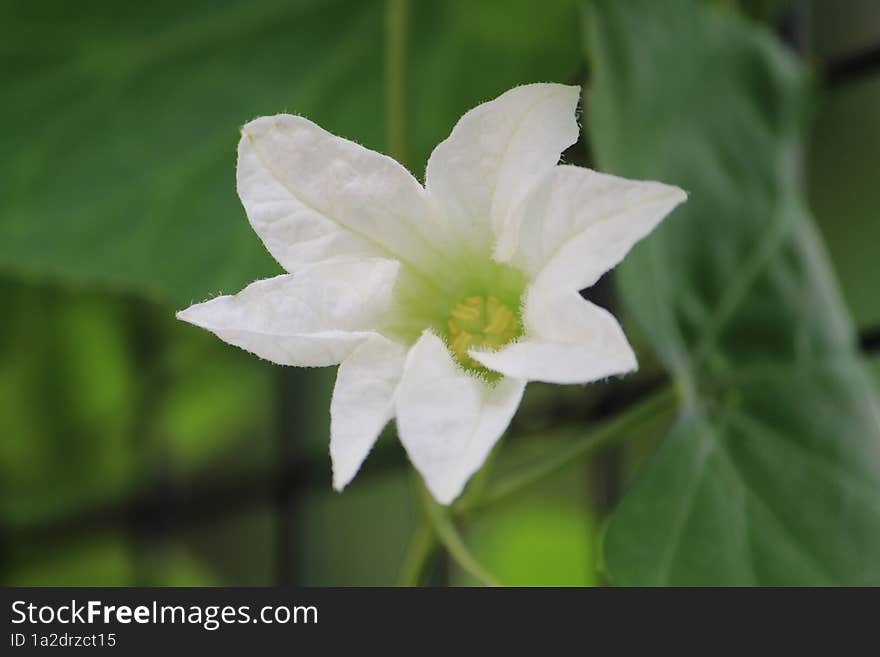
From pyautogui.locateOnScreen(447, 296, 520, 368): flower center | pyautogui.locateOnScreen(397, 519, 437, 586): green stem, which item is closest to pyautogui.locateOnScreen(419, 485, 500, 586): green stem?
pyautogui.locateOnScreen(397, 519, 437, 586): green stem

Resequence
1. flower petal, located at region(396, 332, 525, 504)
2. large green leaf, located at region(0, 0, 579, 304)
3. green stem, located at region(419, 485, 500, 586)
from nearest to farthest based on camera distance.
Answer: flower petal, located at region(396, 332, 525, 504), green stem, located at region(419, 485, 500, 586), large green leaf, located at region(0, 0, 579, 304)

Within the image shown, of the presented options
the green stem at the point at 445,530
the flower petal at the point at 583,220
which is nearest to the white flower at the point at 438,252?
the flower petal at the point at 583,220

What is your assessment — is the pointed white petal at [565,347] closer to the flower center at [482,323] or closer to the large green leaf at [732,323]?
the flower center at [482,323]

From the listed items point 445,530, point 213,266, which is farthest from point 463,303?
point 213,266

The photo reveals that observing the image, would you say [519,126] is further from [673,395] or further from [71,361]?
[71,361]

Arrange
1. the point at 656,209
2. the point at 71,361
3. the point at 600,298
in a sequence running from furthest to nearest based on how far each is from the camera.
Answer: the point at 71,361 < the point at 600,298 < the point at 656,209

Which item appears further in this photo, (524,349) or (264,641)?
(264,641)

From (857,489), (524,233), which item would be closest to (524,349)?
(524,233)

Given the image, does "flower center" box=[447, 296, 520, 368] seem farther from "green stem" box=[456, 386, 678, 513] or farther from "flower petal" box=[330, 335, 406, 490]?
"green stem" box=[456, 386, 678, 513]
